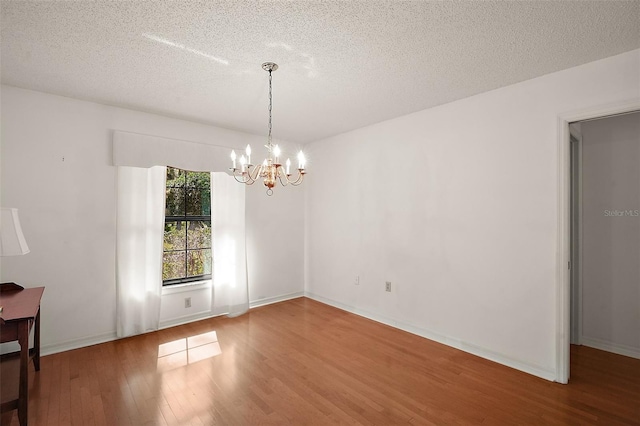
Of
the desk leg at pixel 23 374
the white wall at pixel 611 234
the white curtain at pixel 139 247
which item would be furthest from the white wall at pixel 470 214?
the desk leg at pixel 23 374

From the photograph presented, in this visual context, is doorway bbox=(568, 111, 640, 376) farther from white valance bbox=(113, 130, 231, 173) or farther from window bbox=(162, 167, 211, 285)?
window bbox=(162, 167, 211, 285)

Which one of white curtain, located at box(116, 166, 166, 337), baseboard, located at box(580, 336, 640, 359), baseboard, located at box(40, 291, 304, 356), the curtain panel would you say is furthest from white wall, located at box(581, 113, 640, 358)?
white curtain, located at box(116, 166, 166, 337)

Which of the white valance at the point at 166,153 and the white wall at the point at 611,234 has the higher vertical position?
the white valance at the point at 166,153

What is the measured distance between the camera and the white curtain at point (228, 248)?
4316 mm

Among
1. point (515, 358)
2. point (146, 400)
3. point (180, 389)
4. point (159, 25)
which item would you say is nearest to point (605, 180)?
point (515, 358)

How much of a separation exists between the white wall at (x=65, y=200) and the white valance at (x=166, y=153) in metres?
0.12

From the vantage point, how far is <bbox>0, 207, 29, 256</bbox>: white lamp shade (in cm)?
209

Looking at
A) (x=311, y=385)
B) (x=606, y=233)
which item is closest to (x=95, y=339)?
(x=311, y=385)

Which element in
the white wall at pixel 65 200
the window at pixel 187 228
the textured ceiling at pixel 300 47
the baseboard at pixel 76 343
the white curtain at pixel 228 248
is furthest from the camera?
the white curtain at pixel 228 248

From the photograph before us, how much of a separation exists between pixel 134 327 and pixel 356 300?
2.82 m

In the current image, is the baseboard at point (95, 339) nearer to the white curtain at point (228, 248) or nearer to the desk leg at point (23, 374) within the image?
the white curtain at point (228, 248)

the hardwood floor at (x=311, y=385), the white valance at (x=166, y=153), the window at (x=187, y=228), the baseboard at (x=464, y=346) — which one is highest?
the white valance at (x=166, y=153)

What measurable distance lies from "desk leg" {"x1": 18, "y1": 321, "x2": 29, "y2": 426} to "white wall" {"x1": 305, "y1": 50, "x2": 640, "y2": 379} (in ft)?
11.3

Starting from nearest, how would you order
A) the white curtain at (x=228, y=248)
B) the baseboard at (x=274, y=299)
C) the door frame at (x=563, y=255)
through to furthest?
the door frame at (x=563, y=255), the white curtain at (x=228, y=248), the baseboard at (x=274, y=299)
